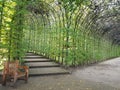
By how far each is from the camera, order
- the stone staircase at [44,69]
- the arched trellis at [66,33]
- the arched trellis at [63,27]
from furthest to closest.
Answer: the arched trellis at [66,33]
the arched trellis at [63,27]
the stone staircase at [44,69]

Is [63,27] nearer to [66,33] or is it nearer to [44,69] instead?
[66,33]

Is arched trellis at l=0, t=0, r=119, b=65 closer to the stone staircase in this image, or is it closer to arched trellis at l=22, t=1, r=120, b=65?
arched trellis at l=22, t=1, r=120, b=65

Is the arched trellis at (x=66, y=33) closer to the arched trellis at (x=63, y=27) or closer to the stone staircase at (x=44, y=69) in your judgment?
the arched trellis at (x=63, y=27)

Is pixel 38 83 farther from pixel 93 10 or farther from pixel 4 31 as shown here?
pixel 93 10

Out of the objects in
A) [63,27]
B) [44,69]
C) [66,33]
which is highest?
[63,27]

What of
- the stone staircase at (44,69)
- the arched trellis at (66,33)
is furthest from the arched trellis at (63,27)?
the stone staircase at (44,69)

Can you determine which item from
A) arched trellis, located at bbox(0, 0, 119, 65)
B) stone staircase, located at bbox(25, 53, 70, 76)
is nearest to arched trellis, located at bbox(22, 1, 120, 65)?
arched trellis, located at bbox(0, 0, 119, 65)

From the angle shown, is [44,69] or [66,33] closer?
[44,69]

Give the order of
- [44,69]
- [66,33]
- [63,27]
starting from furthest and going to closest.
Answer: [63,27] → [66,33] → [44,69]

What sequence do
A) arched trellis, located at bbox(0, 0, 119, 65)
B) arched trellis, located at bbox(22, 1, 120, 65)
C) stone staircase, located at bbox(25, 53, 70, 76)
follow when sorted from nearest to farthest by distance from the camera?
stone staircase, located at bbox(25, 53, 70, 76), arched trellis, located at bbox(0, 0, 119, 65), arched trellis, located at bbox(22, 1, 120, 65)

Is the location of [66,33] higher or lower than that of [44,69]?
higher

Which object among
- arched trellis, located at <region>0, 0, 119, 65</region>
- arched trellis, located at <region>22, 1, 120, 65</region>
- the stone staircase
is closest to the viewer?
the stone staircase

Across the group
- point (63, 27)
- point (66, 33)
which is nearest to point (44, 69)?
point (66, 33)

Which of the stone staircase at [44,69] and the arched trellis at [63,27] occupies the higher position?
the arched trellis at [63,27]
